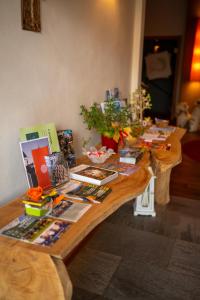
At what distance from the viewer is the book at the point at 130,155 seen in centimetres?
189

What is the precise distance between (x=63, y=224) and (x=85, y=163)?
0.79 metres

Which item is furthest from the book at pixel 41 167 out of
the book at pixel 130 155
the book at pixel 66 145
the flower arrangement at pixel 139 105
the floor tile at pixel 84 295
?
the flower arrangement at pixel 139 105

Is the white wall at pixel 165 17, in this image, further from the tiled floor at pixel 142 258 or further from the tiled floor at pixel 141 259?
the tiled floor at pixel 141 259

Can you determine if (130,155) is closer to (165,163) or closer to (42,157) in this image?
(165,163)

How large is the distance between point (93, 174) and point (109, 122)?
603mm

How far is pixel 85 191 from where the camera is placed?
145cm

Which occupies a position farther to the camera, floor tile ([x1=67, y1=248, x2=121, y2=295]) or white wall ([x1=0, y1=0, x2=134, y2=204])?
floor tile ([x1=67, y1=248, x2=121, y2=295])

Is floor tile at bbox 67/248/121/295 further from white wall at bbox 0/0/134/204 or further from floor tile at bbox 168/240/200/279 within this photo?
white wall at bbox 0/0/134/204

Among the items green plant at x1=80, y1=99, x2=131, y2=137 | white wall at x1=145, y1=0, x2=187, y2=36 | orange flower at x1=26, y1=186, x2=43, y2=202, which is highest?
white wall at x1=145, y1=0, x2=187, y2=36

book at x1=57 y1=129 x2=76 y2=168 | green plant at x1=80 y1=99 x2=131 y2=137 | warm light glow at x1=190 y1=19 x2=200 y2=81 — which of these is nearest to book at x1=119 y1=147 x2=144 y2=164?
green plant at x1=80 y1=99 x2=131 y2=137

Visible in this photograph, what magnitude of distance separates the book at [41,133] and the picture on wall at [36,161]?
0.03 m

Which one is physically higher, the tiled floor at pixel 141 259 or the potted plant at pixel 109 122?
the potted plant at pixel 109 122

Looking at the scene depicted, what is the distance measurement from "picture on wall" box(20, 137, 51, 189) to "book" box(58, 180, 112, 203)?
0.12 metres

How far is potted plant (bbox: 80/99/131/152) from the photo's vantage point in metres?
2.06
